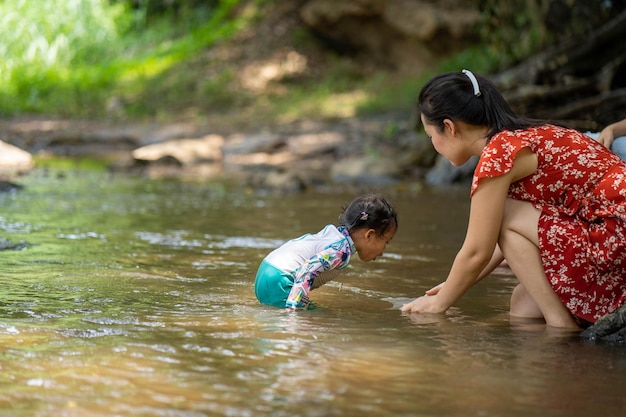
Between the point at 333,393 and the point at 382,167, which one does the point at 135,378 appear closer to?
the point at 333,393

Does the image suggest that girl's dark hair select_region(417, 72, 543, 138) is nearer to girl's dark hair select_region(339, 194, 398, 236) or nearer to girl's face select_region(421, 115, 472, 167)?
girl's face select_region(421, 115, 472, 167)

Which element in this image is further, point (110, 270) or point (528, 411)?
point (110, 270)

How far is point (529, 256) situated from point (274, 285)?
3.94 ft

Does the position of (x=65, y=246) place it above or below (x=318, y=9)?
below

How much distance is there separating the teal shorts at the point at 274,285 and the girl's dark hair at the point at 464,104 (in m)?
1.04

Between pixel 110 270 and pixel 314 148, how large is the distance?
9.19 metres

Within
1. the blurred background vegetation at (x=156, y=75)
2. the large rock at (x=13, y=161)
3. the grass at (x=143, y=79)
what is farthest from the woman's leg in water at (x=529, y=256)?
the grass at (x=143, y=79)

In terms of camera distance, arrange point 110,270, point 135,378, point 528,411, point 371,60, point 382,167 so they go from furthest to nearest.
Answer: point 371,60 < point 382,167 < point 110,270 < point 135,378 < point 528,411

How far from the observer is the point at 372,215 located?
14.1 ft

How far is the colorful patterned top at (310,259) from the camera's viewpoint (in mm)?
4102

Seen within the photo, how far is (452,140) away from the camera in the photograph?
12.3 ft

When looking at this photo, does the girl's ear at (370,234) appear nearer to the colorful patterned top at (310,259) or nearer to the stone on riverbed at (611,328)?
the colorful patterned top at (310,259)

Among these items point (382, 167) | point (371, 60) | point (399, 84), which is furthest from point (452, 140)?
point (371, 60)

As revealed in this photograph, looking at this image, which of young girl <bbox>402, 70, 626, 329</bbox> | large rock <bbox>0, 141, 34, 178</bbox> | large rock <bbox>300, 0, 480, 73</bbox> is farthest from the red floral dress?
large rock <bbox>300, 0, 480, 73</bbox>
